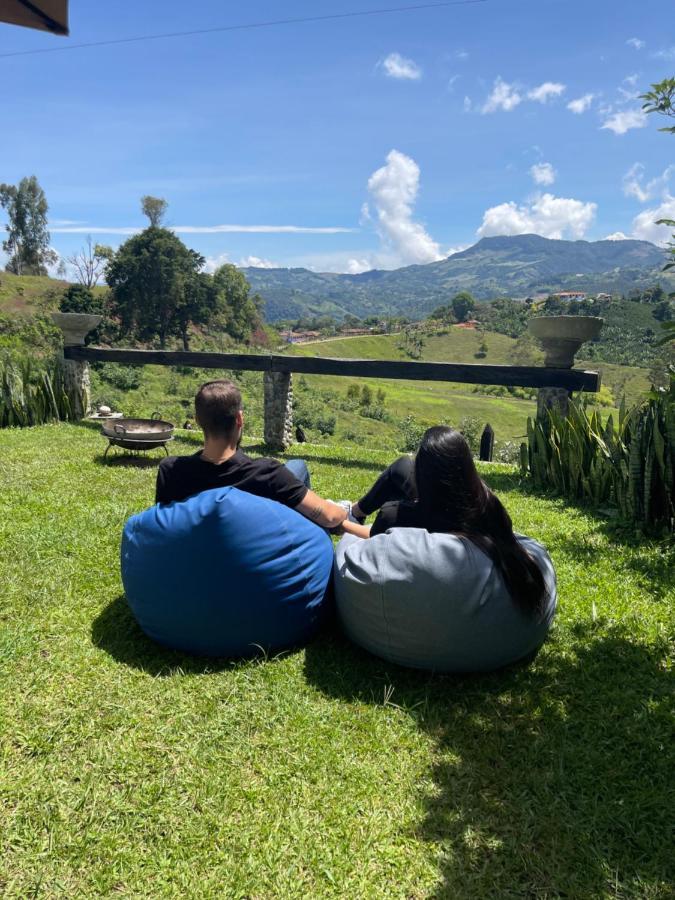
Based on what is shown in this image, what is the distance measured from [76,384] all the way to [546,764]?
9920 mm

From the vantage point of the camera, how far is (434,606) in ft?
8.49

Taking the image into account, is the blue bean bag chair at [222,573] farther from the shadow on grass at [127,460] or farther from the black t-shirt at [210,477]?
the shadow on grass at [127,460]

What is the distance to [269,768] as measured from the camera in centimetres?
221

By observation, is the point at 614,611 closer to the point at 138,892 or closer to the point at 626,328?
the point at 138,892

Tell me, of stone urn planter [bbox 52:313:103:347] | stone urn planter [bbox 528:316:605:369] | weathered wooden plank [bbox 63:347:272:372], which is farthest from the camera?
stone urn planter [bbox 52:313:103:347]

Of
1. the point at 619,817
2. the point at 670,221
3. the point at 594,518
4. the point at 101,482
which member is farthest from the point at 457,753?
the point at 101,482

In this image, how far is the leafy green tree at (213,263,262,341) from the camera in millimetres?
55625

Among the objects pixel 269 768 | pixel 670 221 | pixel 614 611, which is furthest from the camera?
pixel 614 611

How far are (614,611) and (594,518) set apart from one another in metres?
1.98

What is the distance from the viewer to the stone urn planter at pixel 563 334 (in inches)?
256

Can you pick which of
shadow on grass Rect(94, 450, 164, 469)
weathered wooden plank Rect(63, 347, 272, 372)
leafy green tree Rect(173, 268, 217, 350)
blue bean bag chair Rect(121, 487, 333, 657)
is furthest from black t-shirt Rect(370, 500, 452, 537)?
leafy green tree Rect(173, 268, 217, 350)

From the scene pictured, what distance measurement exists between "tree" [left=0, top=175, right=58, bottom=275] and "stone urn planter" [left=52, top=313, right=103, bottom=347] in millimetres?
66466

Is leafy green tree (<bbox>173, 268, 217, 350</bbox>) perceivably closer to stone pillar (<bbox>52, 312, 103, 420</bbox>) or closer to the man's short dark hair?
stone pillar (<bbox>52, 312, 103, 420</bbox>)


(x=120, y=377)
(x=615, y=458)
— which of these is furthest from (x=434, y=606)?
(x=120, y=377)
